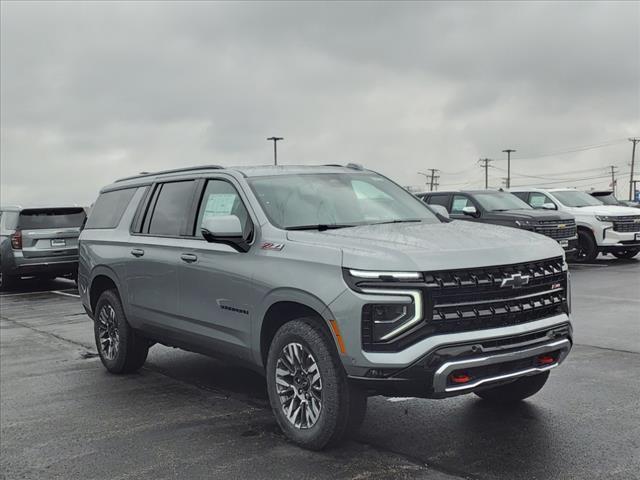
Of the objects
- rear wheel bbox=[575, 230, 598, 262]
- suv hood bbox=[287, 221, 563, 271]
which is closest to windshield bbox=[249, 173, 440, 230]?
suv hood bbox=[287, 221, 563, 271]

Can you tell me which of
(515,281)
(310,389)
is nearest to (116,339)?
(310,389)

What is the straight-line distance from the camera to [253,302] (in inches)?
195

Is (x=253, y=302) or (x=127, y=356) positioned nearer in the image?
(x=253, y=302)

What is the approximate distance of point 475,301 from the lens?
13.6ft

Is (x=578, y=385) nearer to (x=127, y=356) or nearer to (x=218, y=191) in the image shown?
(x=218, y=191)

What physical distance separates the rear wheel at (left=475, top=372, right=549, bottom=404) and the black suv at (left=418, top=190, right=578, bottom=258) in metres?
9.77

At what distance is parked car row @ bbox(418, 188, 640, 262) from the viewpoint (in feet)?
51.8

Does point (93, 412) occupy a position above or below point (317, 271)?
below

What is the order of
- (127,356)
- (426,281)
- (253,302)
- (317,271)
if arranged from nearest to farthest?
(426,281) → (317,271) → (253,302) → (127,356)

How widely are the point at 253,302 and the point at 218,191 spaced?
49.4 inches

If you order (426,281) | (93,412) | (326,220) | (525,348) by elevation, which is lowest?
(93,412)

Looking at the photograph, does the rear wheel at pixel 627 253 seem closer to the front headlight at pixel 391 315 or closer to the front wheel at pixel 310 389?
the front wheel at pixel 310 389

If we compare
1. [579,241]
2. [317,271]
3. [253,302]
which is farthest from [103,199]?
[579,241]

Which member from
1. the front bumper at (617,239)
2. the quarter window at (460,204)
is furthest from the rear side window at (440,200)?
the front bumper at (617,239)
